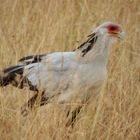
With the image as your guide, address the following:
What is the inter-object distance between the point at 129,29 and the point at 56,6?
0.67 m

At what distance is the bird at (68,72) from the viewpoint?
4297 millimetres

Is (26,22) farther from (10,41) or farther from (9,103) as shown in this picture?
(9,103)

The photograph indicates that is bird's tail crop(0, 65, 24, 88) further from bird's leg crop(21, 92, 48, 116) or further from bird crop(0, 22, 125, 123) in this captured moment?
bird's leg crop(21, 92, 48, 116)

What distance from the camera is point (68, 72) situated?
436cm

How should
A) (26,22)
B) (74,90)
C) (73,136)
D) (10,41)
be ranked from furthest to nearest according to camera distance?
1. (26,22)
2. (10,41)
3. (74,90)
4. (73,136)

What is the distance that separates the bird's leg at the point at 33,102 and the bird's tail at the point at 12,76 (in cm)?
12

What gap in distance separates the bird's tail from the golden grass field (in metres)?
0.07

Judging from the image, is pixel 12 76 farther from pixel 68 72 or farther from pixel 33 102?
pixel 68 72

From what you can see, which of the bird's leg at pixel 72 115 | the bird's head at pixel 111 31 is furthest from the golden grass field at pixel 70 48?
the bird's head at pixel 111 31

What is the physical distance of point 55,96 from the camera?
14.2 feet

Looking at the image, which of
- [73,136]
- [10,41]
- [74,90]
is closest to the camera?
[73,136]

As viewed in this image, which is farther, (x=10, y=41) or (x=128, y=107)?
(x=10, y=41)

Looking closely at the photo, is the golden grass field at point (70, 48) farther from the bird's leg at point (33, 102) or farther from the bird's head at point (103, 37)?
the bird's head at point (103, 37)

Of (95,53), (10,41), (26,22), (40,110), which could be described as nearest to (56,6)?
(26,22)
